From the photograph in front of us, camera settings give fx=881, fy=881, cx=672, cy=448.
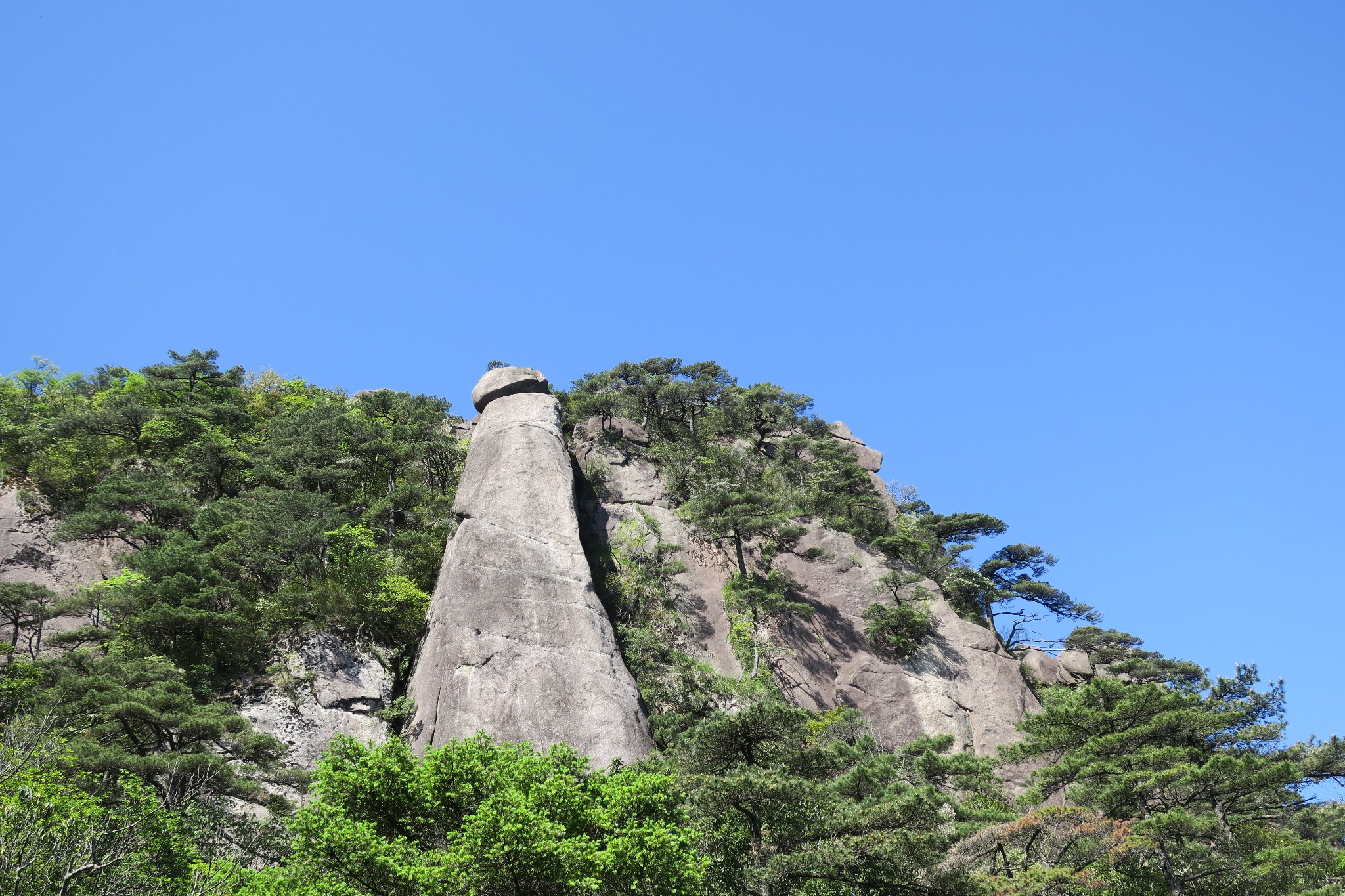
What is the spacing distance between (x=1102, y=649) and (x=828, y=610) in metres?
13.4

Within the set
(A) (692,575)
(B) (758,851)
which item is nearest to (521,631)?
(B) (758,851)

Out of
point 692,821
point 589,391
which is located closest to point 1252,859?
point 692,821

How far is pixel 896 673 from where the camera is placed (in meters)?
32.2

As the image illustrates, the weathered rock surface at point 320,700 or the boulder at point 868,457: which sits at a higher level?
the boulder at point 868,457

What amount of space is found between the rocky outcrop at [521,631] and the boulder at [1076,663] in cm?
2202

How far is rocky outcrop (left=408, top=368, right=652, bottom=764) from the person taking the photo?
23.3 m

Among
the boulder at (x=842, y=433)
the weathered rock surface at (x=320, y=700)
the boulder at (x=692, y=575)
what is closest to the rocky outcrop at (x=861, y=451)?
the boulder at (x=842, y=433)

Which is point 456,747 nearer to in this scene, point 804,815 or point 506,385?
point 804,815

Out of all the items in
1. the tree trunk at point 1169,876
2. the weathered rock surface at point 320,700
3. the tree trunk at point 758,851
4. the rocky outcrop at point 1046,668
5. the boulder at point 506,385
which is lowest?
the tree trunk at point 1169,876

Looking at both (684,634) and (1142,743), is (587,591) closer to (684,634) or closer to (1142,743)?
(684,634)

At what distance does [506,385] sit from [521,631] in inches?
618

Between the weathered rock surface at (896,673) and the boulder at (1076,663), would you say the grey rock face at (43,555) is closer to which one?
the weathered rock surface at (896,673)

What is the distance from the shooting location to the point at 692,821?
58.7ft

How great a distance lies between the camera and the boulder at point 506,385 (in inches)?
1527
